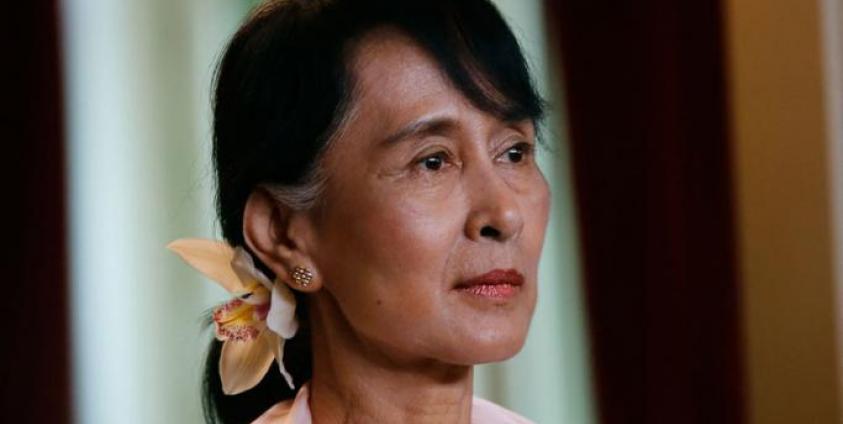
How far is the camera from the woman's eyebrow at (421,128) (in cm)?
121

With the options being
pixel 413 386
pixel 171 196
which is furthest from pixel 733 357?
pixel 413 386

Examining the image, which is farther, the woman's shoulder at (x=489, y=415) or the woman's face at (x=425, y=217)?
the woman's shoulder at (x=489, y=415)

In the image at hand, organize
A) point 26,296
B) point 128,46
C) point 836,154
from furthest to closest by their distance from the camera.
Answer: point 836,154
point 128,46
point 26,296

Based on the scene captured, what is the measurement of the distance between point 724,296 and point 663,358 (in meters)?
0.16

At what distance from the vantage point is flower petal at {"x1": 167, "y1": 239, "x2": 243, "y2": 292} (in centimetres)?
133

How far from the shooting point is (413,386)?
4.15 feet

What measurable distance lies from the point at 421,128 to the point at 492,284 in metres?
0.15

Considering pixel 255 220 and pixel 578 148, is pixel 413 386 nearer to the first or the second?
pixel 255 220

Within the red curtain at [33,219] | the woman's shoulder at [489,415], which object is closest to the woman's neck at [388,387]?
the woman's shoulder at [489,415]

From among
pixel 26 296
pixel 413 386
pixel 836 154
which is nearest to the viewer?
pixel 413 386

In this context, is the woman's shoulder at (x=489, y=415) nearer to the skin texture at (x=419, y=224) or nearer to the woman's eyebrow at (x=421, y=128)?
the skin texture at (x=419, y=224)

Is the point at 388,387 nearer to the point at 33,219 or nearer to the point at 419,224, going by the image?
the point at 419,224

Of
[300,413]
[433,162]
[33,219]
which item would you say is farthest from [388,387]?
[33,219]

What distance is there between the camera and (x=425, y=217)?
1.20 meters
